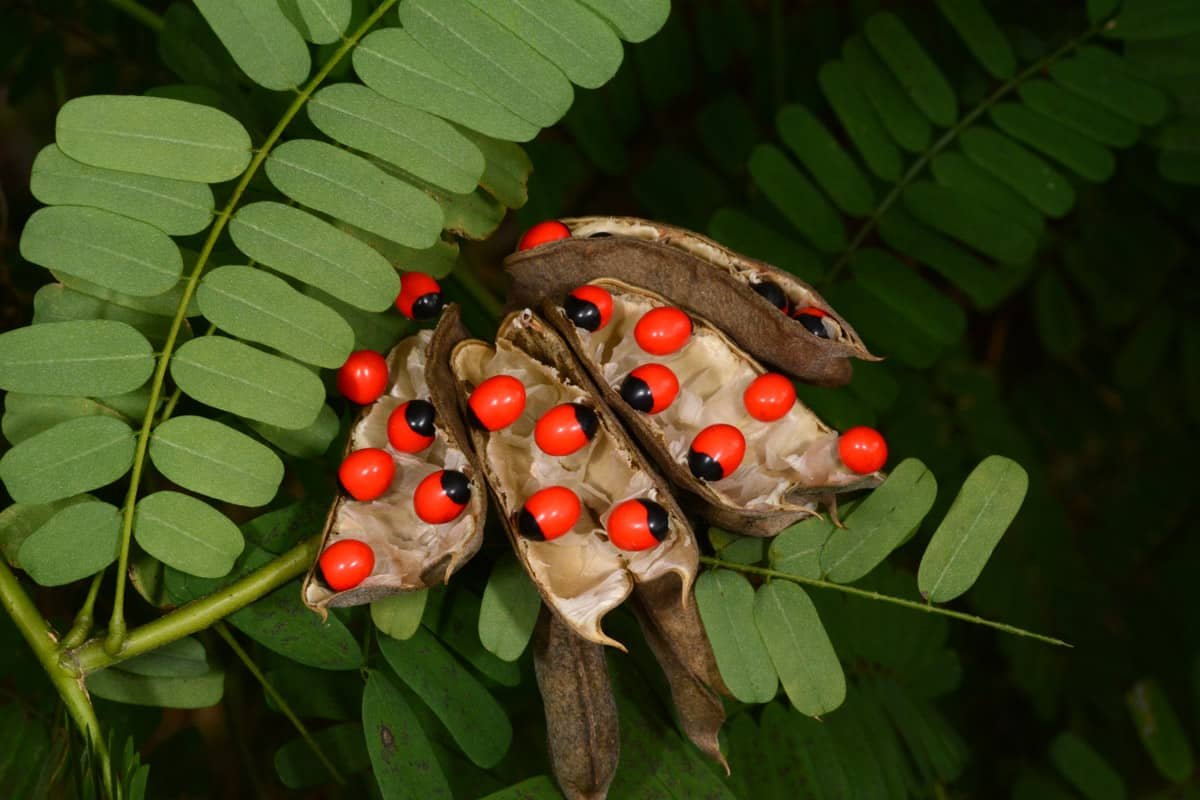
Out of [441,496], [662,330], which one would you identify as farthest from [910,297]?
[441,496]

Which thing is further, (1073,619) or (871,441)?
(1073,619)

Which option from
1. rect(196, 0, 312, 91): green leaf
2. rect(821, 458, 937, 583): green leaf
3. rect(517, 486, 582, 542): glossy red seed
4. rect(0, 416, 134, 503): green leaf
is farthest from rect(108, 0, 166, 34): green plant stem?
rect(821, 458, 937, 583): green leaf

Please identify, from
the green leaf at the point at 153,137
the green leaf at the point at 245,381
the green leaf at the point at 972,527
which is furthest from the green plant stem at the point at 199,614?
the green leaf at the point at 972,527

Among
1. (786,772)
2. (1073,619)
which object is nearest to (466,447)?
(786,772)

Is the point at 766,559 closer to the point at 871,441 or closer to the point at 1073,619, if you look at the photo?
the point at 871,441

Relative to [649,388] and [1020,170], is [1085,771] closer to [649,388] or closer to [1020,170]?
[1020,170]

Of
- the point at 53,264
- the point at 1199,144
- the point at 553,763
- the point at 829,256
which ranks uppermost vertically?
the point at 1199,144

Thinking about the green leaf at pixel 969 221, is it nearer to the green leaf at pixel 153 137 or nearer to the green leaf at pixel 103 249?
the green leaf at pixel 153 137
